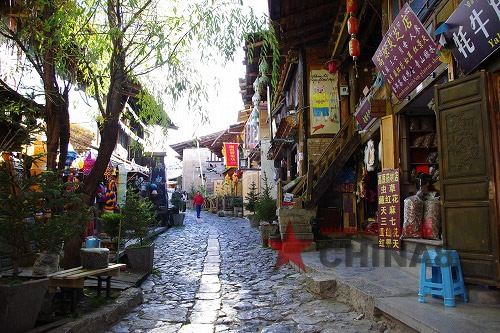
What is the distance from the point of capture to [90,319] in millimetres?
4668

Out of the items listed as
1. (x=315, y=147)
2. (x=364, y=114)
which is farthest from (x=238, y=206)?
(x=364, y=114)

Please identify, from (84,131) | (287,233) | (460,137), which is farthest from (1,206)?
(84,131)

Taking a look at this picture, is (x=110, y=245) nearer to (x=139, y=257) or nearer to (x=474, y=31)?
(x=139, y=257)

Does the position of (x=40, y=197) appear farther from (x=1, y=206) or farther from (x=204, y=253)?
(x=204, y=253)

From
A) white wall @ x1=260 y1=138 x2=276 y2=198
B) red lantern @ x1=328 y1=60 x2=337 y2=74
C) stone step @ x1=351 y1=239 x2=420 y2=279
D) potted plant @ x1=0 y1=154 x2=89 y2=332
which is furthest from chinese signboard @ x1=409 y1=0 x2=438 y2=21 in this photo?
white wall @ x1=260 y1=138 x2=276 y2=198

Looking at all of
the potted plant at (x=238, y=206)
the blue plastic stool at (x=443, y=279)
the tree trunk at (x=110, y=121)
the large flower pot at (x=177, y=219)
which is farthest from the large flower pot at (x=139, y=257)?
the potted plant at (x=238, y=206)

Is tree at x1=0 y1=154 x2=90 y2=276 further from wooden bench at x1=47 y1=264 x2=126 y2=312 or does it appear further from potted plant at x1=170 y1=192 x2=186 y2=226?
potted plant at x1=170 y1=192 x2=186 y2=226

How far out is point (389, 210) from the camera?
8.20 metres

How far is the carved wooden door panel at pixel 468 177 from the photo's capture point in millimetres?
4656

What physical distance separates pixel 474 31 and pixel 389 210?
4167 millimetres

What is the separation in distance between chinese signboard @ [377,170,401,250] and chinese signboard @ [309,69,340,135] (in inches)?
209

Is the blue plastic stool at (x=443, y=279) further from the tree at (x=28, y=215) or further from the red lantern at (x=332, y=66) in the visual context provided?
the red lantern at (x=332, y=66)

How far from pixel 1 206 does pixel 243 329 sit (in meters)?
3.19

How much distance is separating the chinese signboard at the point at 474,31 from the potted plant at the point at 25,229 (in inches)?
209
